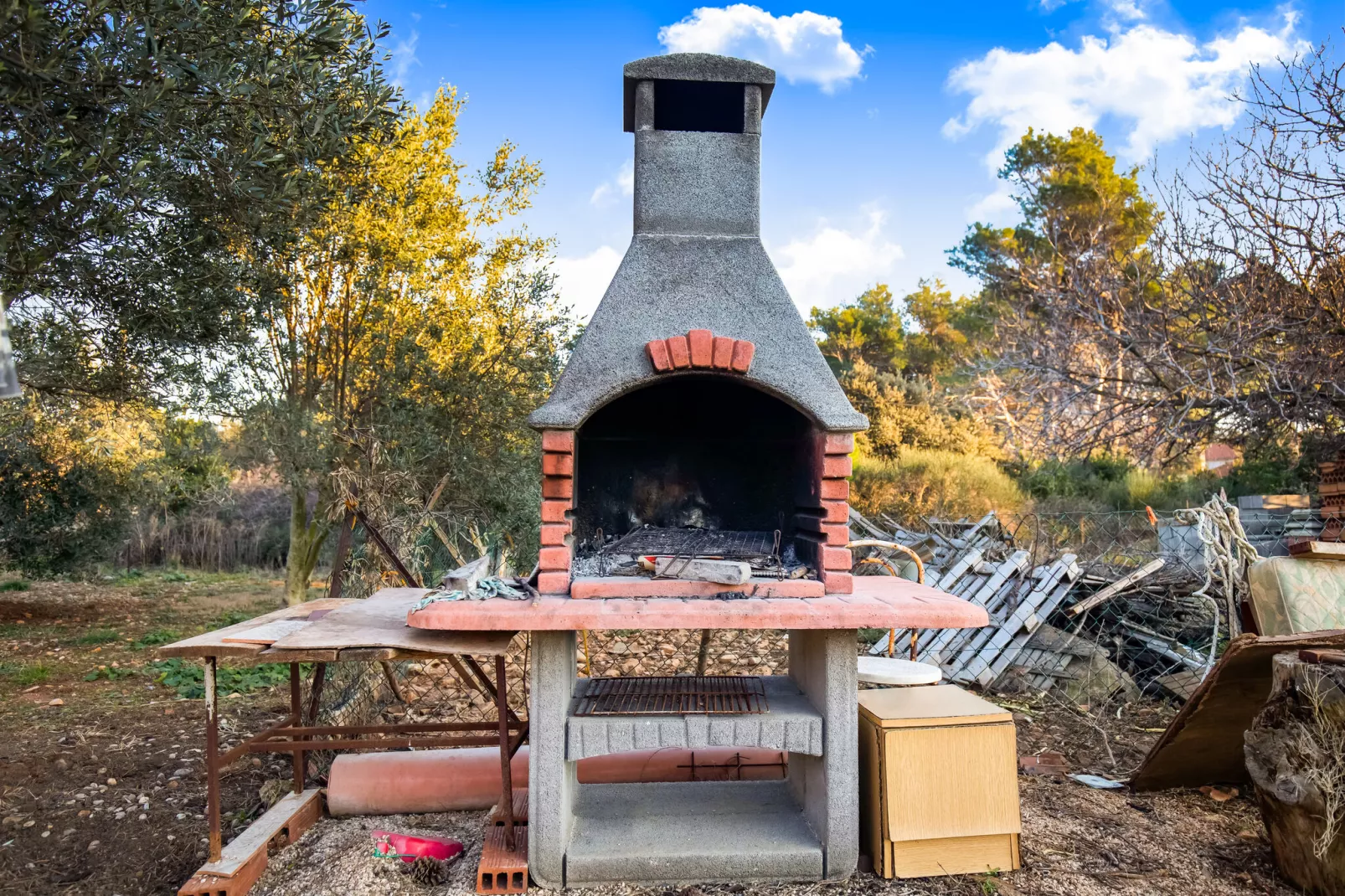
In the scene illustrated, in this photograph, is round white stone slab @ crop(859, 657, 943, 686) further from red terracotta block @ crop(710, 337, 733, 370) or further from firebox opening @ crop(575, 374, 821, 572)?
red terracotta block @ crop(710, 337, 733, 370)

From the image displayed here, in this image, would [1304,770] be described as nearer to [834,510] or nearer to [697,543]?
[834,510]

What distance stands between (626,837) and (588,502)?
174cm

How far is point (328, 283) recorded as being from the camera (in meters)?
9.48

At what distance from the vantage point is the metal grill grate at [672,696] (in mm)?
3432

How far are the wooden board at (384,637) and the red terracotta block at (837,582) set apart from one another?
1354mm

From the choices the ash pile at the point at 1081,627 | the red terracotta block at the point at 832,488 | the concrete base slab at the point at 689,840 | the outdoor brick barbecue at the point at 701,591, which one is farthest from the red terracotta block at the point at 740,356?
the ash pile at the point at 1081,627

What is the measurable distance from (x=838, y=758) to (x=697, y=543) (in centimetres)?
130

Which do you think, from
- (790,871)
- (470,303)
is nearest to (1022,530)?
(470,303)

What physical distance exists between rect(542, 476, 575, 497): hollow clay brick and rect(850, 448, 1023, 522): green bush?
373 inches

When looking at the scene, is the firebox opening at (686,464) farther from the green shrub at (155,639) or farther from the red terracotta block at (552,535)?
the green shrub at (155,639)

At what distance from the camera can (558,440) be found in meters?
3.43

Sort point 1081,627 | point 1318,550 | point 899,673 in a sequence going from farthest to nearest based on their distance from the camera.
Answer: point 1081,627 → point 1318,550 → point 899,673

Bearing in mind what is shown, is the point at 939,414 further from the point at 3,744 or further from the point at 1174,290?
the point at 3,744

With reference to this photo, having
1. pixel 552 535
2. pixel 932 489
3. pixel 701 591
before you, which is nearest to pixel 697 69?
pixel 552 535
